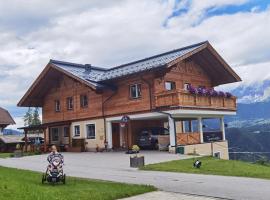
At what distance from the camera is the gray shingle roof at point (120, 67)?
30091 millimetres

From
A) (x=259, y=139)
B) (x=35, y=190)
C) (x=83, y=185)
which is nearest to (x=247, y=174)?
(x=83, y=185)

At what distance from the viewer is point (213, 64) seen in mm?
34688

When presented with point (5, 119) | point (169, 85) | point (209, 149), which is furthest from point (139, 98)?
point (5, 119)

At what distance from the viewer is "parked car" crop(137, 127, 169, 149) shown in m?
31.6

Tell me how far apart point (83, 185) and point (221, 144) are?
21.7 meters

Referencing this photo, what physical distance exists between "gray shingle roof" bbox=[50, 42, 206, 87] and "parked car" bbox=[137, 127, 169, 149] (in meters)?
4.79

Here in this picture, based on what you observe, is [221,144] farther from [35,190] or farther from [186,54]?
[35,190]

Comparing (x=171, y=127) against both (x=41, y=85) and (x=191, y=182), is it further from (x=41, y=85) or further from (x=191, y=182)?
(x=41, y=85)

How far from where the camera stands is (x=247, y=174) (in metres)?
16.5

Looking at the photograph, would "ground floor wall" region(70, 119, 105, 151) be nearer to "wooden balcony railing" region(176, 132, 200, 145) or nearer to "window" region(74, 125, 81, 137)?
"window" region(74, 125, 81, 137)

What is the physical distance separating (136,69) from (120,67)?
544cm

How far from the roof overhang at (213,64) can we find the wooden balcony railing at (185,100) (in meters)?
3.33

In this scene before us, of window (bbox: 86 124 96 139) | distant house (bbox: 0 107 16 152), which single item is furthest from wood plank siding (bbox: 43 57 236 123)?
distant house (bbox: 0 107 16 152)

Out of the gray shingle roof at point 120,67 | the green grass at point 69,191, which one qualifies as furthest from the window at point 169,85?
the green grass at point 69,191
